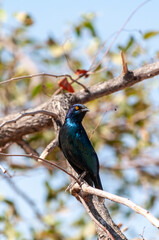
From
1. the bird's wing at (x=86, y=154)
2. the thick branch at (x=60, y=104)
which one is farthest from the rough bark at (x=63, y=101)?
the bird's wing at (x=86, y=154)

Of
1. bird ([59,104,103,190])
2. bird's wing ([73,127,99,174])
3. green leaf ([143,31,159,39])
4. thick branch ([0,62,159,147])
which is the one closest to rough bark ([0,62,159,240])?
thick branch ([0,62,159,147])

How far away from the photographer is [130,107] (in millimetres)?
6207

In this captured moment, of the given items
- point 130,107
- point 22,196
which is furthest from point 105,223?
point 130,107

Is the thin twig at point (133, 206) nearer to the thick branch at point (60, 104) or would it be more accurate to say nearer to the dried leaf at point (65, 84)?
the thick branch at point (60, 104)

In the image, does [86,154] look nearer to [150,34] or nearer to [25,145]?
[25,145]

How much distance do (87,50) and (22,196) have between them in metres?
2.43

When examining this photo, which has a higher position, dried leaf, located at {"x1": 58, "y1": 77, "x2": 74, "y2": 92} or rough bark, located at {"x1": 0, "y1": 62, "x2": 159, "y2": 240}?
dried leaf, located at {"x1": 58, "y1": 77, "x2": 74, "y2": 92}

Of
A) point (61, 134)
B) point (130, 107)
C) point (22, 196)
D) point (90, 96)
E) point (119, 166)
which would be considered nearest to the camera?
point (61, 134)

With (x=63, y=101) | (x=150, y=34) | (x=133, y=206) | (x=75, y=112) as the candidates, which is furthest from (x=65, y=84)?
(x=133, y=206)

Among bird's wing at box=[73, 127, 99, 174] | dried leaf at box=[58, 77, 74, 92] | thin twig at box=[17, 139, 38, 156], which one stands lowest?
bird's wing at box=[73, 127, 99, 174]

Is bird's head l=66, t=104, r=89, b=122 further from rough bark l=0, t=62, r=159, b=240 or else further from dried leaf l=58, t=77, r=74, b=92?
dried leaf l=58, t=77, r=74, b=92

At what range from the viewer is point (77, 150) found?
3910mm

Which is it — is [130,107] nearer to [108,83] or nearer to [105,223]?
[108,83]

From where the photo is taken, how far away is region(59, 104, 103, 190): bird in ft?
12.8
